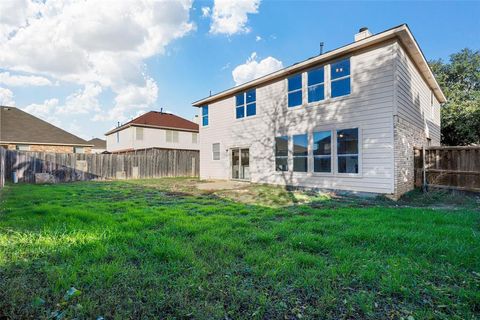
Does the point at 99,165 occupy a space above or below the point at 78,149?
below

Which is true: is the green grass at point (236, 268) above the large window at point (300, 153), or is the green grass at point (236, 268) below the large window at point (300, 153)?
below

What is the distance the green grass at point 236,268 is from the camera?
2025 millimetres

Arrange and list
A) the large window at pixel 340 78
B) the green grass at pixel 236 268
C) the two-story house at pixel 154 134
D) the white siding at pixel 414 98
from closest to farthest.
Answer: the green grass at pixel 236 268 → the white siding at pixel 414 98 → the large window at pixel 340 78 → the two-story house at pixel 154 134

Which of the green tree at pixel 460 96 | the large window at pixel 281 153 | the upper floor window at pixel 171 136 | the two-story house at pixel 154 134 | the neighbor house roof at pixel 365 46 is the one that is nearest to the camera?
the neighbor house roof at pixel 365 46

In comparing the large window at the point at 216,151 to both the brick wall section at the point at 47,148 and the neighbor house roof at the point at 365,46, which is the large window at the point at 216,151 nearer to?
the neighbor house roof at the point at 365,46

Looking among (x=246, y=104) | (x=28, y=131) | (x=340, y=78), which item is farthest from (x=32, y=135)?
(x=340, y=78)

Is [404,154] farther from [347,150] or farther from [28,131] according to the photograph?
[28,131]

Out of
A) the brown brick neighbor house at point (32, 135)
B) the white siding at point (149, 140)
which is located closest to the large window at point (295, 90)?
the white siding at point (149, 140)

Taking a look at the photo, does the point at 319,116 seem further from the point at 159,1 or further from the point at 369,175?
the point at 159,1

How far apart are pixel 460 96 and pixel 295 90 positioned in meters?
17.9

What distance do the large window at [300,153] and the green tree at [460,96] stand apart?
1438cm

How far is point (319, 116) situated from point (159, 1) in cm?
851

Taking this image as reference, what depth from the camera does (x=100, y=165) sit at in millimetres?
15961

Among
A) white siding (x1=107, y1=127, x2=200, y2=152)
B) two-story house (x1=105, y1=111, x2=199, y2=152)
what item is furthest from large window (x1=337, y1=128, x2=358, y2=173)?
white siding (x1=107, y1=127, x2=200, y2=152)
